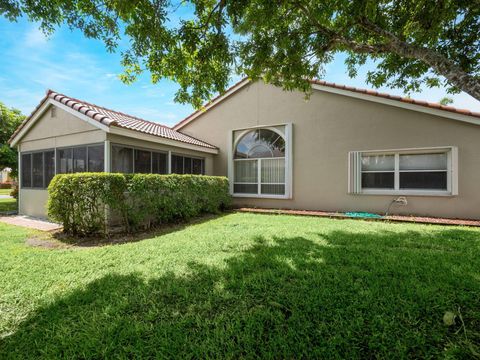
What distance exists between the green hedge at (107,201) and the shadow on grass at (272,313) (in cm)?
357

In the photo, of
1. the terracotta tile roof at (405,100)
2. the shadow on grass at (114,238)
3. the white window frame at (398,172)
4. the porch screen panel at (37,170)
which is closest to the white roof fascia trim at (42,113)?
the porch screen panel at (37,170)

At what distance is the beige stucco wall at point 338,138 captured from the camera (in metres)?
8.57

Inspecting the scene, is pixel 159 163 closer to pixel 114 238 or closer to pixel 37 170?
pixel 114 238

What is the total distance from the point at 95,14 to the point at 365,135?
1027 centimetres

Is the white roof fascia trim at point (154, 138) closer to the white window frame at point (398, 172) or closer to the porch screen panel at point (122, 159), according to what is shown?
the porch screen panel at point (122, 159)

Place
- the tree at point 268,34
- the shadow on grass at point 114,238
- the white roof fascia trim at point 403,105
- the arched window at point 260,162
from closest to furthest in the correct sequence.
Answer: the tree at point 268,34, the shadow on grass at point 114,238, the white roof fascia trim at point 403,105, the arched window at point 260,162

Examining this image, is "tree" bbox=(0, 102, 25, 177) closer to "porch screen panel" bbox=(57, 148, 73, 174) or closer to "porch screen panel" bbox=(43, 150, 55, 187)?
"porch screen panel" bbox=(43, 150, 55, 187)

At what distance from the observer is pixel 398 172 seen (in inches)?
379

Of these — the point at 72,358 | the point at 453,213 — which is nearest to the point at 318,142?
the point at 453,213

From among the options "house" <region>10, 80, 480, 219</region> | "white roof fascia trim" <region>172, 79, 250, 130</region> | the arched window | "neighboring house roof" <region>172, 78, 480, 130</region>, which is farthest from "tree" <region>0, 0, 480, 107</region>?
"white roof fascia trim" <region>172, 79, 250, 130</region>

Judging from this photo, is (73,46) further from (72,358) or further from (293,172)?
(293,172)

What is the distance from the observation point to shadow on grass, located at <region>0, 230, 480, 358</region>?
2316mm

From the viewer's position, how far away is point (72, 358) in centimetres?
229

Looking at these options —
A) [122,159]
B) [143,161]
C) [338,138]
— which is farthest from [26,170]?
[338,138]
